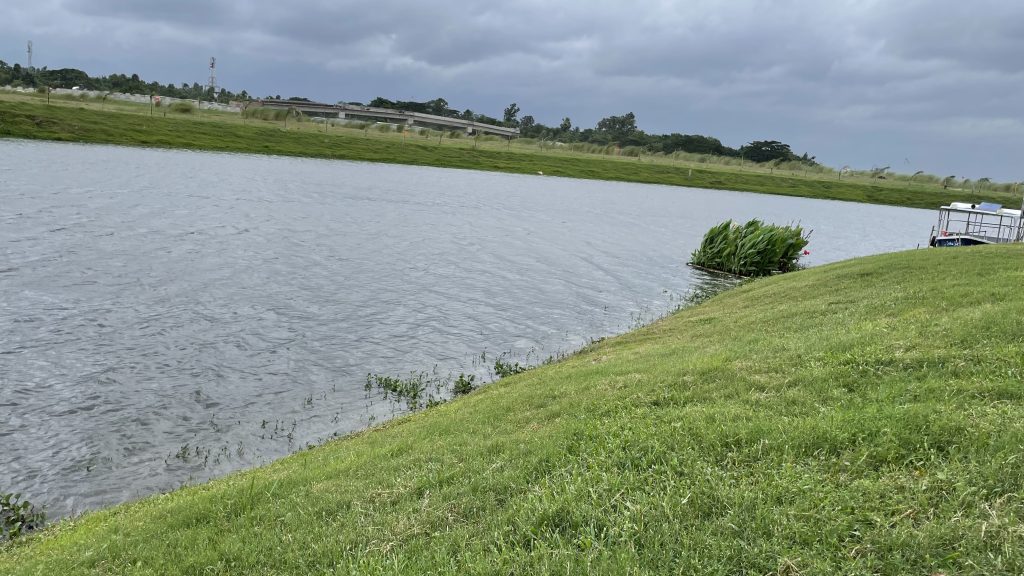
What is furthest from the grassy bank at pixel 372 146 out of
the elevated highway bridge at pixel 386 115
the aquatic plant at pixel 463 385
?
the aquatic plant at pixel 463 385

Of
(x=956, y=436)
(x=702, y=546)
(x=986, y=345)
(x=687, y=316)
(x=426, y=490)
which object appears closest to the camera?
(x=702, y=546)

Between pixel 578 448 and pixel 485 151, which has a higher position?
pixel 485 151

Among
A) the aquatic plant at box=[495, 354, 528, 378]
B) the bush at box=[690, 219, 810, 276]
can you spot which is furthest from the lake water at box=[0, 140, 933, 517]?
the bush at box=[690, 219, 810, 276]

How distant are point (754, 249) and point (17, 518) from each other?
101 ft

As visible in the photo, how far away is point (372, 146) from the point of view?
3703 inches

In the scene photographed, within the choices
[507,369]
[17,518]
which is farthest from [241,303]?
[17,518]

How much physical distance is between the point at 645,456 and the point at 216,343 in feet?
43.0

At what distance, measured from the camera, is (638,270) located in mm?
33156

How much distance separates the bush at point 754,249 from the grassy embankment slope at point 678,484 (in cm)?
2319

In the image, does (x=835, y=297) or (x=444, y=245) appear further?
(x=444, y=245)

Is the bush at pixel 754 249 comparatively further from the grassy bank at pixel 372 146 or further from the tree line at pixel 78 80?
the tree line at pixel 78 80

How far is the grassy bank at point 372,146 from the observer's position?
7006 cm

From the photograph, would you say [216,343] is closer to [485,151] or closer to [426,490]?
[426,490]

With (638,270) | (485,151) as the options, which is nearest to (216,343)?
(638,270)
